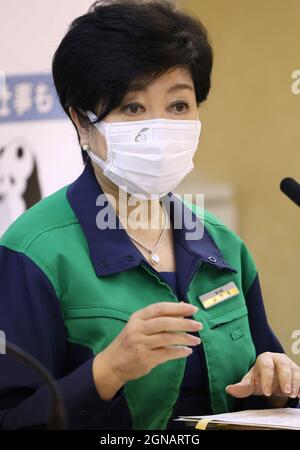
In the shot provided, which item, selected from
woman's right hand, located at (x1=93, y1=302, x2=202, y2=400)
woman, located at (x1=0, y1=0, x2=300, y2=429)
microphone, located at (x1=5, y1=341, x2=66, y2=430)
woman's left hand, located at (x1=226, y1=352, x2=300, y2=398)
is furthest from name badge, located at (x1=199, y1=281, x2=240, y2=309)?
microphone, located at (x1=5, y1=341, x2=66, y2=430)

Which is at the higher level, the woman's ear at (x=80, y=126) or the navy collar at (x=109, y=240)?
the woman's ear at (x=80, y=126)

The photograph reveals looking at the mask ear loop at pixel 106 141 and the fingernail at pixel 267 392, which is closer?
the fingernail at pixel 267 392

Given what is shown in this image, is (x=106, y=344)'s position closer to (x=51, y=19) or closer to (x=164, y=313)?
(x=164, y=313)

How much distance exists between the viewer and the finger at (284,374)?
143 centimetres

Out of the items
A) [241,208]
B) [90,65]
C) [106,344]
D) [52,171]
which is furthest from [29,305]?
[241,208]

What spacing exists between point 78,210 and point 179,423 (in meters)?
0.41

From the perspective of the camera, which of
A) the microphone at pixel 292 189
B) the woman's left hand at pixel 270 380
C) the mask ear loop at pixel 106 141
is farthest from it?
the mask ear loop at pixel 106 141

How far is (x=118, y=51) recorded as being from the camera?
1.50 meters

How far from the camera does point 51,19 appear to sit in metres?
2.17

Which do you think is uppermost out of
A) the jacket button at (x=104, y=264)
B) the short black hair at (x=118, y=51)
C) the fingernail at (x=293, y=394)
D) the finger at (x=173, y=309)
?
the short black hair at (x=118, y=51)

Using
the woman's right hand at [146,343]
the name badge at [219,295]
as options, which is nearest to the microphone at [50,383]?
the woman's right hand at [146,343]

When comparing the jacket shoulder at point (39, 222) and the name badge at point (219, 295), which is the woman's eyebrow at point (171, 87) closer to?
the jacket shoulder at point (39, 222)

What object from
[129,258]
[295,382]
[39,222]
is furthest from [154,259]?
[295,382]

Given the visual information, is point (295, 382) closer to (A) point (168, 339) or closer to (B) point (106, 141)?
(A) point (168, 339)
